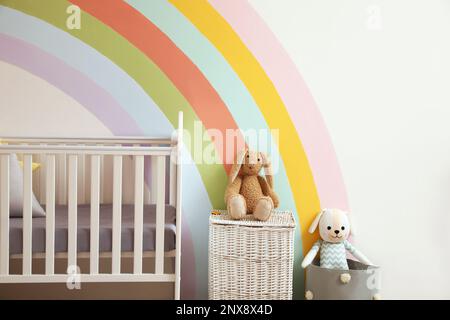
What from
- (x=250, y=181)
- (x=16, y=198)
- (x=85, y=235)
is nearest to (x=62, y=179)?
(x=16, y=198)

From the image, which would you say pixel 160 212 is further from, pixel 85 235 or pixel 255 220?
Result: pixel 255 220

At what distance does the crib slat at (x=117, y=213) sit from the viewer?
6.68 ft

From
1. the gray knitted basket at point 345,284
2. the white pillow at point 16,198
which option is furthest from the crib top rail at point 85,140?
the gray knitted basket at point 345,284

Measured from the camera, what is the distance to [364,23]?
8.68 ft

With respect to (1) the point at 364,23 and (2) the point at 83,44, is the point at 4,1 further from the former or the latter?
(1) the point at 364,23

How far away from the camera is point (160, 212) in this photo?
2.06 meters

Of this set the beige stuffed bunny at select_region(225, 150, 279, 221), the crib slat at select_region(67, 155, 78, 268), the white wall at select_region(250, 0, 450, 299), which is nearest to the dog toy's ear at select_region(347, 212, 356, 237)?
the white wall at select_region(250, 0, 450, 299)

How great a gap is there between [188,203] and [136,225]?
0.60 meters

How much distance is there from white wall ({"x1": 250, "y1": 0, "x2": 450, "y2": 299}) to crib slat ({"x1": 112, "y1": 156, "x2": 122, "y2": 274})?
102cm

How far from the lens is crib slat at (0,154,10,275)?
1988mm

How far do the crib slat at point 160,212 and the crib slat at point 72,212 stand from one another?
279 millimetres

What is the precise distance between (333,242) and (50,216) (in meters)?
1.21

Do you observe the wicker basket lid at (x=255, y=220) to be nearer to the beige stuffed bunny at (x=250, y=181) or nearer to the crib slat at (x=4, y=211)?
the beige stuffed bunny at (x=250, y=181)
